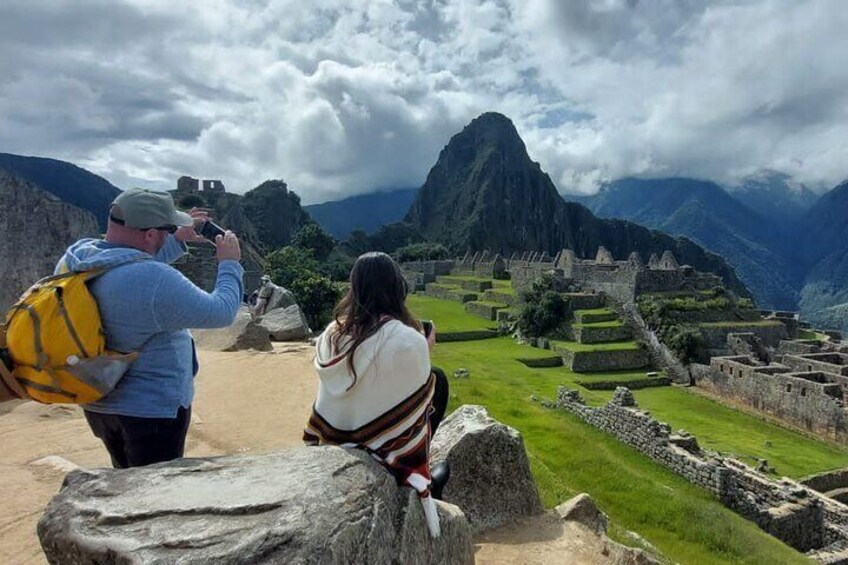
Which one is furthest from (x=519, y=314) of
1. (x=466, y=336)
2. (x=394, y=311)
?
(x=394, y=311)

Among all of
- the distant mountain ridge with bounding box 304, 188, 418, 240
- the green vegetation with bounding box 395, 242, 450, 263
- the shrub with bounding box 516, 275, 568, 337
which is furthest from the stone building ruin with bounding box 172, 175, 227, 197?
the distant mountain ridge with bounding box 304, 188, 418, 240

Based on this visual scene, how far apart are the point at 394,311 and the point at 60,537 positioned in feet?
6.40

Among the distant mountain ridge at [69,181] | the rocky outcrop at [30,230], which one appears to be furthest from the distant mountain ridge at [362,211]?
the rocky outcrop at [30,230]

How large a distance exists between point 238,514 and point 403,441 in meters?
1.13

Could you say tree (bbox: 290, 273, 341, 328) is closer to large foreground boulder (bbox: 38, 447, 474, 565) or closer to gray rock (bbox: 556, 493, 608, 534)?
gray rock (bbox: 556, 493, 608, 534)

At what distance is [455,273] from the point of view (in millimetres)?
67562

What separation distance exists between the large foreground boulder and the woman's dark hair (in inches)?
28.2

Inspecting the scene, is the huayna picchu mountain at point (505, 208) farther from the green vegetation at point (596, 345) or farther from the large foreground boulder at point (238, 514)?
the large foreground boulder at point (238, 514)

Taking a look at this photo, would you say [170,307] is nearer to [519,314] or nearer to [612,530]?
[612,530]

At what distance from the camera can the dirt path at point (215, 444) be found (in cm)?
505

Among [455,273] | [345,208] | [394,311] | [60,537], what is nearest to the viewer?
[60,537]

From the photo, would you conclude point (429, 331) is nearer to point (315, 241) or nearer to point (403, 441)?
point (403, 441)

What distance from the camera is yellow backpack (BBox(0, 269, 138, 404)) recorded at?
3.01 meters

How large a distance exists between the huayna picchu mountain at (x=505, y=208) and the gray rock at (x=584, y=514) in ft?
472
